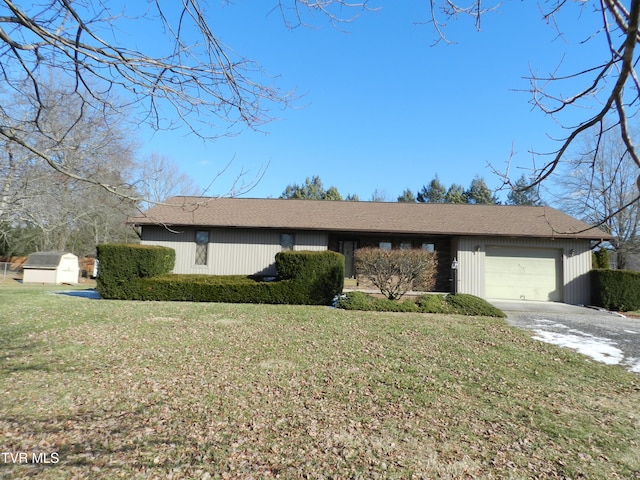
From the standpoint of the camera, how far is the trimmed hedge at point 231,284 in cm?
1238

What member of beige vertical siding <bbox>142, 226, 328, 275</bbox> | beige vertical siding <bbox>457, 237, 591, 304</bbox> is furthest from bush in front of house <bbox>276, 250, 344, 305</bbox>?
beige vertical siding <bbox>457, 237, 591, 304</bbox>

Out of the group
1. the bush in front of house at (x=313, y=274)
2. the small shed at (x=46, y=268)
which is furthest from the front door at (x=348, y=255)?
the small shed at (x=46, y=268)

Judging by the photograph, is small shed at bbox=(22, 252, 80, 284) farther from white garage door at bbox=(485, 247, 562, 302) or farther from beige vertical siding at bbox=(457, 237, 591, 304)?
white garage door at bbox=(485, 247, 562, 302)

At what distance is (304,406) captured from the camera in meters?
4.21

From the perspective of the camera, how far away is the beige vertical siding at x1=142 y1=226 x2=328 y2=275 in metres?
16.5

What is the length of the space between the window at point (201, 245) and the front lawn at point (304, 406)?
886cm

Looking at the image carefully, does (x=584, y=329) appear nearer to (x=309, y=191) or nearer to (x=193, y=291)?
(x=193, y=291)

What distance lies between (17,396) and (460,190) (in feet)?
153

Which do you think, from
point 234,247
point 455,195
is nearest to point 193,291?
point 234,247

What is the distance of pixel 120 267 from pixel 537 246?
661 inches

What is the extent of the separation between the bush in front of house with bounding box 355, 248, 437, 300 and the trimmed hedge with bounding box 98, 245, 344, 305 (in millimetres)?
1260

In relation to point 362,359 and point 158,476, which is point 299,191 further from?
point 158,476

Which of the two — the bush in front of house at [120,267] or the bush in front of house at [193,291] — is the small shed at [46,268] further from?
the bush in front of house at [193,291]

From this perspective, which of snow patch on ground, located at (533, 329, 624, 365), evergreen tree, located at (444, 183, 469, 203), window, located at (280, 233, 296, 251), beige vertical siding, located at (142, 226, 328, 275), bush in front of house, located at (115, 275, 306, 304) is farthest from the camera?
evergreen tree, located at (444, 183, 469, 203)
